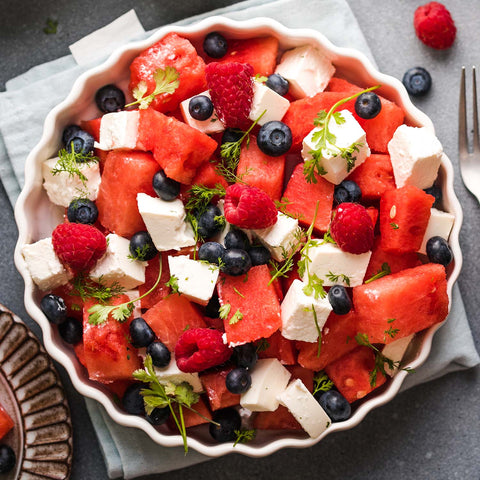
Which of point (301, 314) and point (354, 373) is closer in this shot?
point (301, 314)

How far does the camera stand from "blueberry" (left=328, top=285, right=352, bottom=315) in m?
1.75

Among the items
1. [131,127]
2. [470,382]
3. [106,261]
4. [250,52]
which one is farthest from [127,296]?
[470,382]

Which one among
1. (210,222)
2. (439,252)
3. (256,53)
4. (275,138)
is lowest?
(439,252)

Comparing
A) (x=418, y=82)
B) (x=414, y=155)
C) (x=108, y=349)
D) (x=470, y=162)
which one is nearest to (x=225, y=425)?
(x=108, y=349)

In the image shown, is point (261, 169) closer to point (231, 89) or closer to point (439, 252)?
point (231, 89)

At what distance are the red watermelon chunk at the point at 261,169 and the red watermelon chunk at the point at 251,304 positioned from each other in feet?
0.78

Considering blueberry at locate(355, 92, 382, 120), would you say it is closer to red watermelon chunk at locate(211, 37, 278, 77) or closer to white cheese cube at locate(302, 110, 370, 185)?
white cheese cube at locate(302, 110, 370, 185)

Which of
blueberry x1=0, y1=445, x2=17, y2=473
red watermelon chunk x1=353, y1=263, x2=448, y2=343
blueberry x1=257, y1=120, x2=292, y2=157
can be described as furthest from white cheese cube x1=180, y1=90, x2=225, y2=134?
blueberry x1=0, y1=445, x2=17, y2=473

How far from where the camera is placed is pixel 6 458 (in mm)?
1997

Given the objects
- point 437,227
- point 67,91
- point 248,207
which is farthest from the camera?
point 67,91

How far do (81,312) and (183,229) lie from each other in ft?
1.38

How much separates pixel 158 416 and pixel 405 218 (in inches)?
36.9

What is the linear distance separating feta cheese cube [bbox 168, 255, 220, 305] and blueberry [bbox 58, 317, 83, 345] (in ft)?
1.23

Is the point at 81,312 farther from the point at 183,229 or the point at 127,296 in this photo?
the point at 183,229
